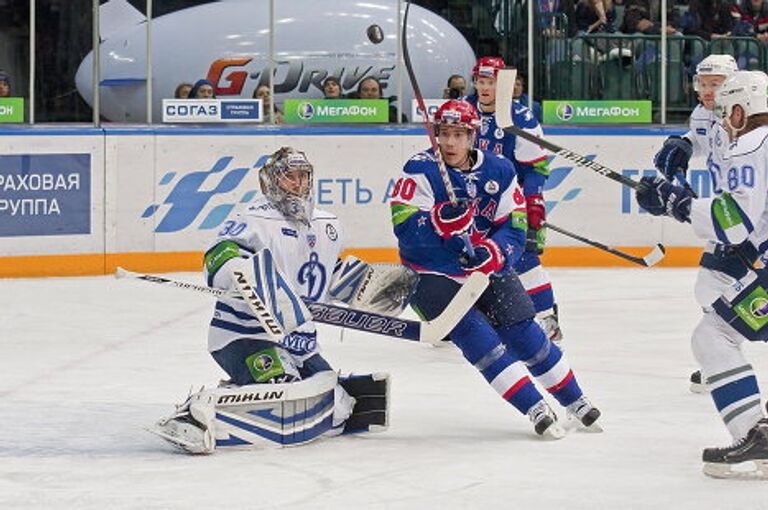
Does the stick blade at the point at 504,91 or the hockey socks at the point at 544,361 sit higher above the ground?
the stick blade at the point at 504,91

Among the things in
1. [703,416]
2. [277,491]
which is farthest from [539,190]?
[277,491]

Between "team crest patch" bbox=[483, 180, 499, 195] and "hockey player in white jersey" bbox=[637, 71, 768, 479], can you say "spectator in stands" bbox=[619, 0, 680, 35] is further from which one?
"hockey player in white jersey" bbox=[637, 71, 768, 479]

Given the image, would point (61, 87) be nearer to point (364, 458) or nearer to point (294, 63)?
point (294, 63)

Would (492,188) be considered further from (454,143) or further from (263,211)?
(263,211)

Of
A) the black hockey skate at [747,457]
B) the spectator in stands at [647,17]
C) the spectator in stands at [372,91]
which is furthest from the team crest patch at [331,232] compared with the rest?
the spectator in stands at [647,17]

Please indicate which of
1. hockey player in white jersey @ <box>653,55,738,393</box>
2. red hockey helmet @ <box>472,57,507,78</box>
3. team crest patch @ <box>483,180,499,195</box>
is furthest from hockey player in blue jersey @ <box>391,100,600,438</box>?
red hockey helmet @ <box>472,57,507,78</box>

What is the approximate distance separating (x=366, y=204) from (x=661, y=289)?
1.71 metres

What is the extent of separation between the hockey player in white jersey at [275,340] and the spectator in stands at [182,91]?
500cm

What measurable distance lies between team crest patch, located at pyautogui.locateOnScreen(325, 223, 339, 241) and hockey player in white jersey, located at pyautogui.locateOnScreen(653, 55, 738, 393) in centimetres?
161

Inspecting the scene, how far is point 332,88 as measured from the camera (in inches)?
430

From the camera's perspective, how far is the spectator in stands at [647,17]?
11.2m

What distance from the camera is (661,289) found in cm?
983

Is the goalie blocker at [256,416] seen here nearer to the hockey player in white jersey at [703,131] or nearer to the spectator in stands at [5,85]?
the hockey player in white jersey at [703,131]

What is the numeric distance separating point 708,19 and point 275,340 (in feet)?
22.0
